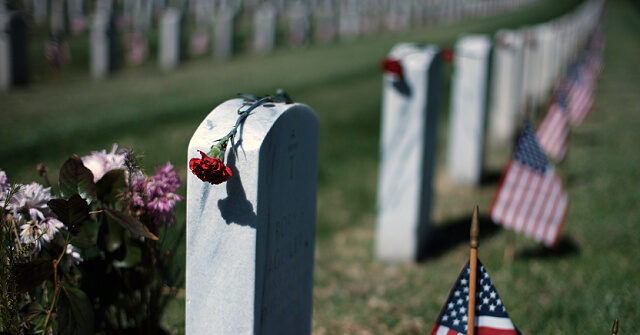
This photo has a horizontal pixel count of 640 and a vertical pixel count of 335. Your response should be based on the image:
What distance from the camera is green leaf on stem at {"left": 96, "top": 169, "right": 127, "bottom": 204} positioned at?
2.86m

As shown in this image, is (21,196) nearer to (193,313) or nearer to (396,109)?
(193,313)

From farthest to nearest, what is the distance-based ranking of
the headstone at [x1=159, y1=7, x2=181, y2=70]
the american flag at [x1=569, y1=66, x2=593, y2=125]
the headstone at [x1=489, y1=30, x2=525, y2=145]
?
the headstone at [x1=159, y1=7, x2=181, y2=70] < the headstone at [x1=489, y1=30, x2=525, y2=145] < the american flag at [x1=569, y1=66, x2=593, y2=125]

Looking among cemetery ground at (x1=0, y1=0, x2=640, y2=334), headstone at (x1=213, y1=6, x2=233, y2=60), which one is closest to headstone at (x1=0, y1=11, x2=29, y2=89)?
cemetery ground at (x1=0, y1=0, x2=640, y2=334)

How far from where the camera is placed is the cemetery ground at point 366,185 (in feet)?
15.0

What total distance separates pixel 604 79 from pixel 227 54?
34.8 ft

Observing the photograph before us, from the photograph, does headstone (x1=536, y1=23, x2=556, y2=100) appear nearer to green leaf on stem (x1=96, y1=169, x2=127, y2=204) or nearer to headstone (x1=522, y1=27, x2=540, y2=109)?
headstone (x1=522, y1=27, x2=540, y2=109)

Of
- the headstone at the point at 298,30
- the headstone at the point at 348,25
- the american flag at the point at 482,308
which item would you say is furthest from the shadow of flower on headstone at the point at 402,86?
the headstone at the point at 348,25

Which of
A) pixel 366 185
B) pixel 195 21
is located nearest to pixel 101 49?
pixel 366 185

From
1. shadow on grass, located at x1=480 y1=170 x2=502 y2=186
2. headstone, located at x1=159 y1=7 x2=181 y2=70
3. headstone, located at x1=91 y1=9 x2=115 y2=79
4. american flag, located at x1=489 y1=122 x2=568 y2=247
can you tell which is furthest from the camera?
headstone, located at x1=159 y1=7 x2=181 y2=70

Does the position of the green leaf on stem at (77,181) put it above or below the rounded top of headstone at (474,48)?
above

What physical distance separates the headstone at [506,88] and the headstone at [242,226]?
6.75m

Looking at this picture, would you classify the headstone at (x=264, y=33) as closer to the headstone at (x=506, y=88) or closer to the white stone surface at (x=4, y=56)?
the white stone surface at (x=4, y=56)

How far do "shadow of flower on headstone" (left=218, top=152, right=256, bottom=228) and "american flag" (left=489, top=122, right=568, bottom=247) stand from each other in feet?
10.3

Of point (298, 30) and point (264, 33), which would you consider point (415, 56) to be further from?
point (298, 30)
